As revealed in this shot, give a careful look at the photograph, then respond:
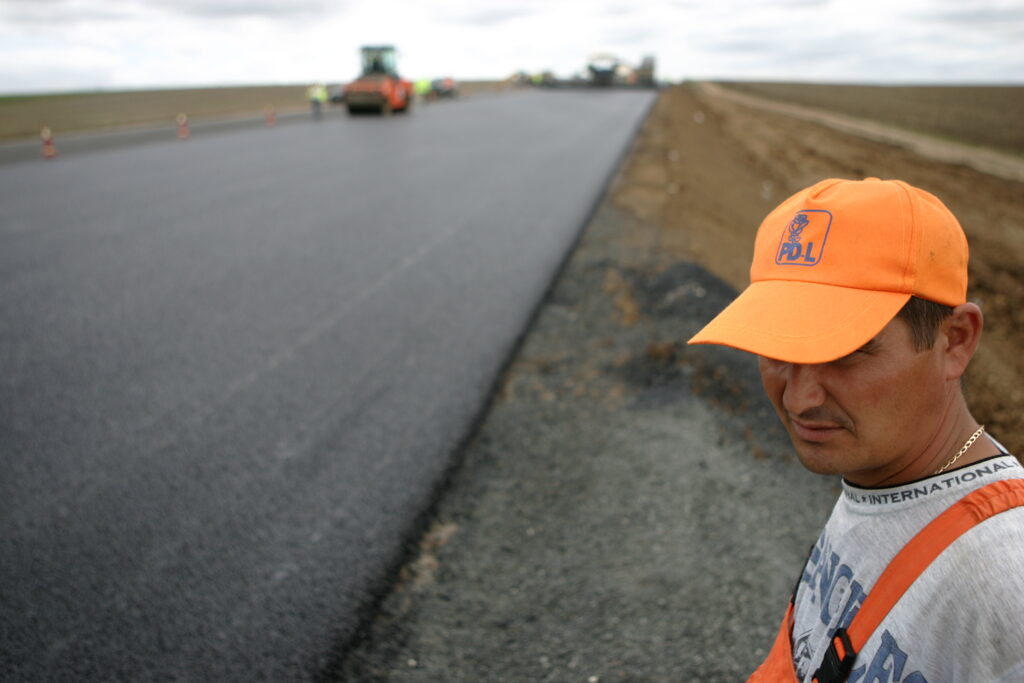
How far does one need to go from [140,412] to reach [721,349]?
3.82 metres

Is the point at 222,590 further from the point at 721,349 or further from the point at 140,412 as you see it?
the point at 721,349

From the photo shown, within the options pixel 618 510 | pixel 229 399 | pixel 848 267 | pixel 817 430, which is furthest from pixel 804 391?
pixel 229 399

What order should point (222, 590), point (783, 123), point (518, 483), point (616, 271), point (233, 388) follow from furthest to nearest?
1. point (783, 123)
2. point (616, 271)
3. point (233, 388)
4. point (518, 483)
5. point (222, 590)

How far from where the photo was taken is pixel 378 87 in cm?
2812

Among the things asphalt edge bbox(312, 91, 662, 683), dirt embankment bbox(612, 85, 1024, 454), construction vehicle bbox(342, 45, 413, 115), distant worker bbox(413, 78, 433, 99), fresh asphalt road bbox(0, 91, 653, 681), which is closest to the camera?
asphalt edge bbox(312, 91, 662, 683)

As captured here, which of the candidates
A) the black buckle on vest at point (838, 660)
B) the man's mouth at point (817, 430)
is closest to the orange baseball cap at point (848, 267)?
the man's mouth at point (817, 430)

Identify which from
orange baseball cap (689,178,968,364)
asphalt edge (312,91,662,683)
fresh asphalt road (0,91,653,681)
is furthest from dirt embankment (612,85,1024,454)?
orange baseball cap (689,178,968,364)

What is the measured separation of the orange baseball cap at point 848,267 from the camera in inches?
47.6

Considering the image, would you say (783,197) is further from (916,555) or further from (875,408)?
(916,555)

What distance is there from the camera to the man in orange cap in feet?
3.56

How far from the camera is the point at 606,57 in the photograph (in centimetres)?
5684

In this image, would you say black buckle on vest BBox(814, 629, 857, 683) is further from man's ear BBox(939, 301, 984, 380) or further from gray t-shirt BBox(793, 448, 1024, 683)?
man's ear BBox(939, 301, 984, 380)

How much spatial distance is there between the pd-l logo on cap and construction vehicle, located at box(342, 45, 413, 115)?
2873 cm

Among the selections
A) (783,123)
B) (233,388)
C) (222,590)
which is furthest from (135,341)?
(783,123)
